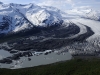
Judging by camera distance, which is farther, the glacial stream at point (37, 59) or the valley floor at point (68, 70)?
the glacial stream at point (37, 59)

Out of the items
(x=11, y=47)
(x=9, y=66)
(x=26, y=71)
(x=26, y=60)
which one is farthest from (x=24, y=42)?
(x=26, y=71)

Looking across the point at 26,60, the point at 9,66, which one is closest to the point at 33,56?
the point at 26,60

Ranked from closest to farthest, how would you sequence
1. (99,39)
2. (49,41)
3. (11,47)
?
(11,47) → (49,41) → (99,39)

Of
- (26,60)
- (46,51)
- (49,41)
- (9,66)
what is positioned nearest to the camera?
(9,66)

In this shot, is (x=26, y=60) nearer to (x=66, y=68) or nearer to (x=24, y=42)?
(x=66, y=68)

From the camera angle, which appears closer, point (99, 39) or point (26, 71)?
point (26, 71)

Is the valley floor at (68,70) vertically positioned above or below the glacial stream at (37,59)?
above

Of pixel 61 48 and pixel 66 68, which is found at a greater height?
pixel 66 68

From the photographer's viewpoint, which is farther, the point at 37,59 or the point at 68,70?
the point at 37,59

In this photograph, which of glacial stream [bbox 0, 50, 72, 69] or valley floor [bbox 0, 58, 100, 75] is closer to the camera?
valley floor [bbox 0, 58, 100, 75]

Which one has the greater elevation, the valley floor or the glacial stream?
the valley floor

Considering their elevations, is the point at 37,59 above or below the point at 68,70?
below
